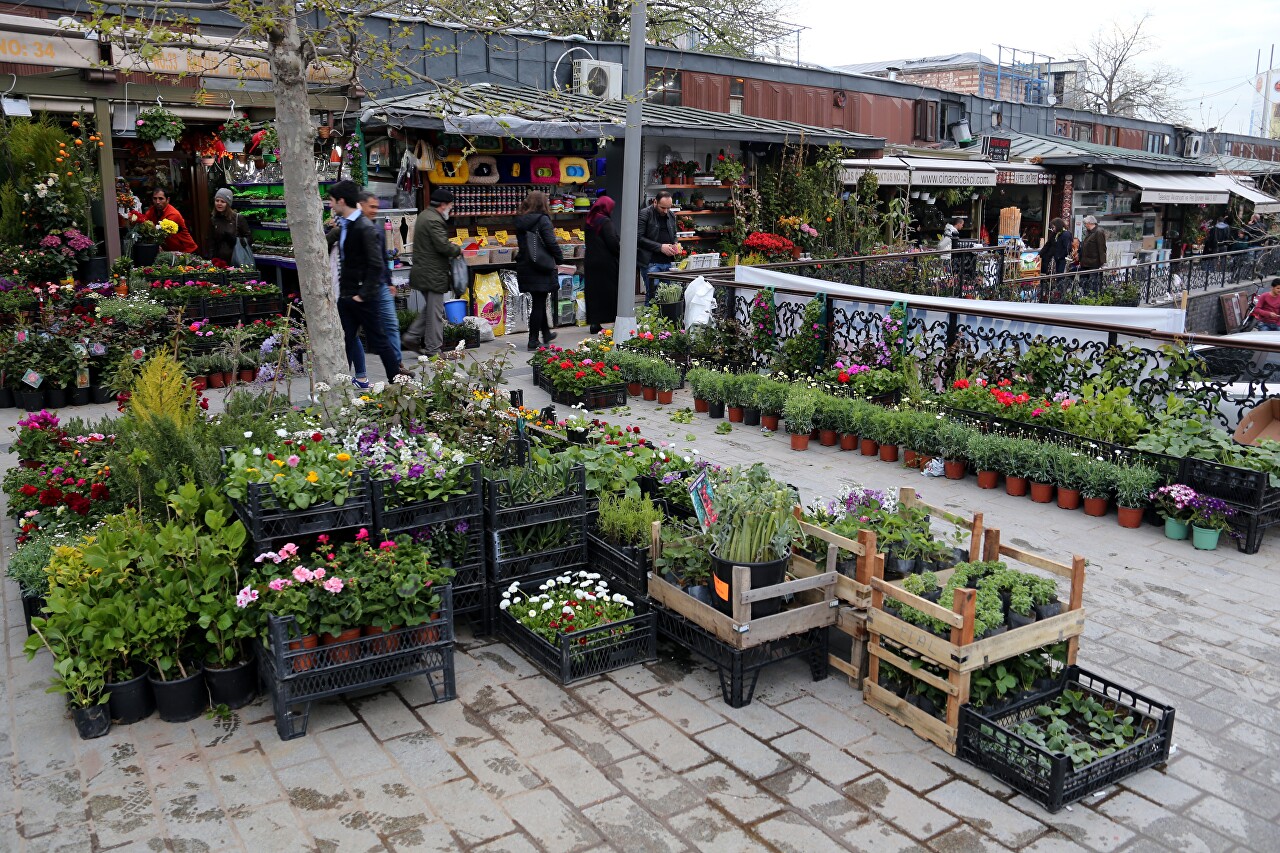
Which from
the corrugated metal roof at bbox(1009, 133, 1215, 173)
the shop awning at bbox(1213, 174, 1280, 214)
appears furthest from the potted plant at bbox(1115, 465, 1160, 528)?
the shop awning at bbox(1213, 174, 1280, 214)

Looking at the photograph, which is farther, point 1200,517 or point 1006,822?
point 1200,517

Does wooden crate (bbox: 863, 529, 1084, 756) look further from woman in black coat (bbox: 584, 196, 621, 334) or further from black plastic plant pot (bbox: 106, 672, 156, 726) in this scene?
woman in black coat (bbox: 584, 196, 621, 334)

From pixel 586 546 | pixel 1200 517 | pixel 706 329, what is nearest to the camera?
pixel 586 546

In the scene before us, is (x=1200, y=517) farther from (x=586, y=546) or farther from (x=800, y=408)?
(x=586, y=546)

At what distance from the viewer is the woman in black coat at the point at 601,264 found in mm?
13102

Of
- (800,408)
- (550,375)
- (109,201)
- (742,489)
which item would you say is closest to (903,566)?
(742,489)

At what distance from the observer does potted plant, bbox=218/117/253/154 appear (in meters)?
12.2

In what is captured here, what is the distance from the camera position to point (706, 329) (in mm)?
10984

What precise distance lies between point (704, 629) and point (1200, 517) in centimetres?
377

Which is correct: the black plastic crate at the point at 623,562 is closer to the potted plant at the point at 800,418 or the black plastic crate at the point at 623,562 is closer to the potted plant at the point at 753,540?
the potted plant at the point at 753,540

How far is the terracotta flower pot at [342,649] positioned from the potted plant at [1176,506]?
17.1ft

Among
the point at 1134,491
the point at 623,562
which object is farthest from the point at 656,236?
the point at 623,562

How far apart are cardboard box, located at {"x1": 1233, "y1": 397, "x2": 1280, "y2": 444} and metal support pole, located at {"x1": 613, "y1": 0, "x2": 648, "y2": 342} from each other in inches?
234

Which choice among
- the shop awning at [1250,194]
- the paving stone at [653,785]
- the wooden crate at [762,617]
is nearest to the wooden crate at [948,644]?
the wooden crate at [762,617]
